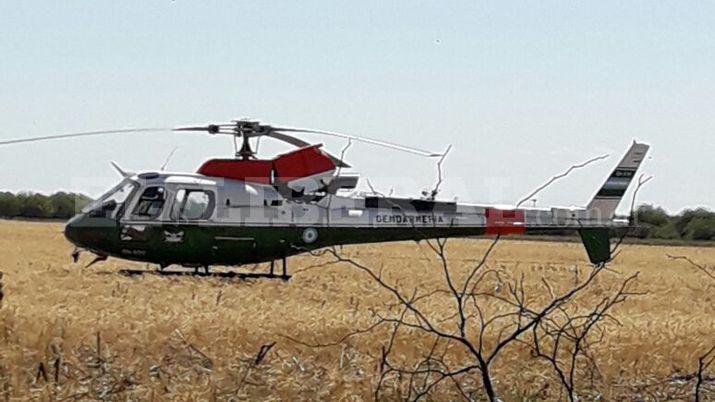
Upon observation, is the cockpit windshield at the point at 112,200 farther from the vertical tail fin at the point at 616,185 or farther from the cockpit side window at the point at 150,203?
the vertical tail fin at the point at 616,185

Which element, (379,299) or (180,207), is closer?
(379,299)

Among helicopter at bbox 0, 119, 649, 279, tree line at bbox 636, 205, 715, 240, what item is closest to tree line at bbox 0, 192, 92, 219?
tree line at bbox 636, 205, 715, 240

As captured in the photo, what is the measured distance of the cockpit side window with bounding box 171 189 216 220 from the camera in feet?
61.1

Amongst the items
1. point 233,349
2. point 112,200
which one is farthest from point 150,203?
point 233,349

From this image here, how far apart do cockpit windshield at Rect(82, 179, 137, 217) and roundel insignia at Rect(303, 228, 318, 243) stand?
9.91ft

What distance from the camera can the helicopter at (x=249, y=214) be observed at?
18.6 metres

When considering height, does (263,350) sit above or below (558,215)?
below

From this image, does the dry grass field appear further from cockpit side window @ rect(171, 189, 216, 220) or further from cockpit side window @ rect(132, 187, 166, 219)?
cockpit side window @ rect(171, 189, 216, 220)

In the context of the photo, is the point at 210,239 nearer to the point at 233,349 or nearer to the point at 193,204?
the point at 193,204

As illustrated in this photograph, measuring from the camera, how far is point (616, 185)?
2189 cm

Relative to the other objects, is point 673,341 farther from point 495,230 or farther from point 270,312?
point 495,230

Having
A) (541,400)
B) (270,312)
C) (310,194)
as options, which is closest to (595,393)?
(541,400)

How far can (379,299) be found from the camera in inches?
615

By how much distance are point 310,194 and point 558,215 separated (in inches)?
184
